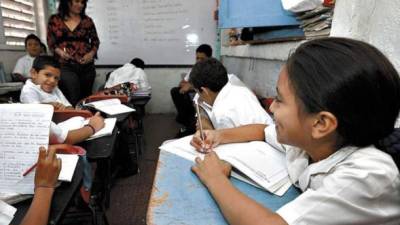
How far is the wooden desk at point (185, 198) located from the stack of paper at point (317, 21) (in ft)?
2.64

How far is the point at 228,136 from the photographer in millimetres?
949

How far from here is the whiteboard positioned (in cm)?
421

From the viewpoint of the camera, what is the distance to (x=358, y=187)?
482mm

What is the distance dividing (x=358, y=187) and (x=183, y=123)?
3.40 metres

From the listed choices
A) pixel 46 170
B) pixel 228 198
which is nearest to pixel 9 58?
pixel 46 170

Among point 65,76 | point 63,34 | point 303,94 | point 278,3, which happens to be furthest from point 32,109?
point 63,34

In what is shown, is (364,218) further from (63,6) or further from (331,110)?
(63,6)

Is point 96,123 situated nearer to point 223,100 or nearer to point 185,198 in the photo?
point 223,100

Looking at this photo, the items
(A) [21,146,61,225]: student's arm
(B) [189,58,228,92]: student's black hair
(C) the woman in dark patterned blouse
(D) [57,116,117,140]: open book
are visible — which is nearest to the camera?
Result: (A) [21,146,61,225]: student's arm

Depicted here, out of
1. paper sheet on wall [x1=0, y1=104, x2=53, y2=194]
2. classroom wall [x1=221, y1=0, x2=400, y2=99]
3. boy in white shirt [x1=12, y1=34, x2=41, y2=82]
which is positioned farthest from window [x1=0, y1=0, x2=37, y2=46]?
classroom wall [x1=221, y1=0, x2=400, y2=99]

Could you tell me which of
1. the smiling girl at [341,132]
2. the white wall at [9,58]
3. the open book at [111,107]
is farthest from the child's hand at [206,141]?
the white wall at [9,58]

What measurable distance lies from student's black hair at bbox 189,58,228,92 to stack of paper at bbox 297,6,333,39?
0.50m

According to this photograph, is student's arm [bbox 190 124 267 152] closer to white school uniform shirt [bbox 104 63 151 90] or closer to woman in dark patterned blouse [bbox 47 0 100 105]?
woman in dark patterned blouse [bbox 47 0 100 105]

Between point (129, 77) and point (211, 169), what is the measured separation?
3094mm
